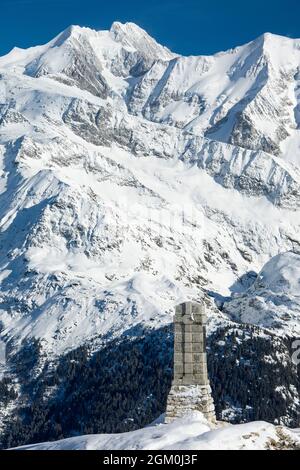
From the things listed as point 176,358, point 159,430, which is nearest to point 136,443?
point 159,430

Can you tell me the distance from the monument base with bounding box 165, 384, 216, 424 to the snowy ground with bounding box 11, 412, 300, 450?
7218mm

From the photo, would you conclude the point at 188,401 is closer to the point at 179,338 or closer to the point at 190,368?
the point at 190,368

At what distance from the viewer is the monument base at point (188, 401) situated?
40062 mm

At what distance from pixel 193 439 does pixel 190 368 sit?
10.4 metres

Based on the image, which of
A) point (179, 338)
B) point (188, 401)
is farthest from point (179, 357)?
point (188, 401)

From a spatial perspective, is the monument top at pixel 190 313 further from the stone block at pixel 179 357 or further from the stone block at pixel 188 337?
the stone block at pixel 179 357

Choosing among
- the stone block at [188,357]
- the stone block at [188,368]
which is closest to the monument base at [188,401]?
the stone block at [188,368]

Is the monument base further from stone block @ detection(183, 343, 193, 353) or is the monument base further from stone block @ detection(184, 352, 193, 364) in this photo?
stone block @ detection(183, 343, 193, 353)

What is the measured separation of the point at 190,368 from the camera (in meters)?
40.4

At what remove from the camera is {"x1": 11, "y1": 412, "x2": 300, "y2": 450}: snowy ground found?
2948 cm

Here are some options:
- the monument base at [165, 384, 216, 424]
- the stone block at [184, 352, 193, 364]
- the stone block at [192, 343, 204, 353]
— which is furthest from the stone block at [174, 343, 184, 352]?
the monument base at [165, 384, 216, 424]

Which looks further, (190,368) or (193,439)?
(190,368)

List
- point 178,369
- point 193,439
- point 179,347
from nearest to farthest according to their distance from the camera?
1. point 193,439
2. point 179,347
3. point 178,369
